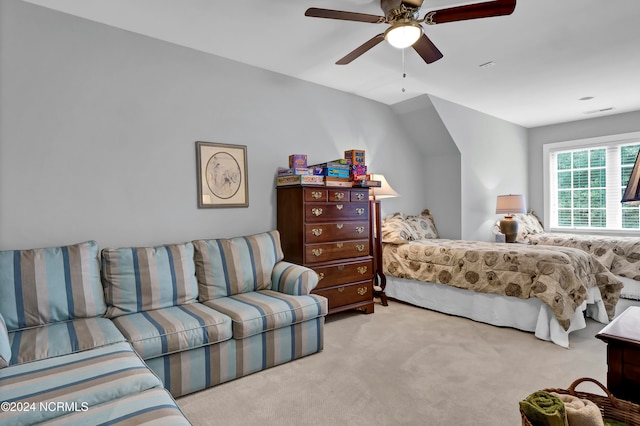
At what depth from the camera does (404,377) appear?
2.33 m

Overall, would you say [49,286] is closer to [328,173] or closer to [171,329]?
[171,329]

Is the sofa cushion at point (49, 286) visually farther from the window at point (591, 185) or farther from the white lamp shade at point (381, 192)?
the window at point (591, 185)

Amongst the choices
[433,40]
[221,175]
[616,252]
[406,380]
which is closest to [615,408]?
[406,380]

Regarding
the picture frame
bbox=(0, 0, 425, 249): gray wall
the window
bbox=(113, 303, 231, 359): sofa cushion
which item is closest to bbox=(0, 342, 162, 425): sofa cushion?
bbox=(113, 303, 231, 359): sofa cushion

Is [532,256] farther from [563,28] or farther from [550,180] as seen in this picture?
[550,180]

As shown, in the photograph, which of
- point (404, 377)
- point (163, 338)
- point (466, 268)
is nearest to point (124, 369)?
point (163, 338)

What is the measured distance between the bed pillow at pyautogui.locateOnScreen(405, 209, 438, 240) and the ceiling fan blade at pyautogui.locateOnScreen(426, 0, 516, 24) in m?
2.89

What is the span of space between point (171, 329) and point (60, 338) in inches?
21.0

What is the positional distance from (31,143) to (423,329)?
11.1 ft

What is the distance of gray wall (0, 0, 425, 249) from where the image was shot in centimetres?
234

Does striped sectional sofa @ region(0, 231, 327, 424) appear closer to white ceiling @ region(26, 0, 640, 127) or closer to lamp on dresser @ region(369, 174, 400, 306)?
lamp on dresser @ region(369, 174, 400, 306)

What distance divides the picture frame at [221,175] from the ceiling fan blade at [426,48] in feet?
5.68

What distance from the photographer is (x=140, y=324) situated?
6.95 feet

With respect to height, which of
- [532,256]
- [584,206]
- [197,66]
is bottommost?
[532,256]
